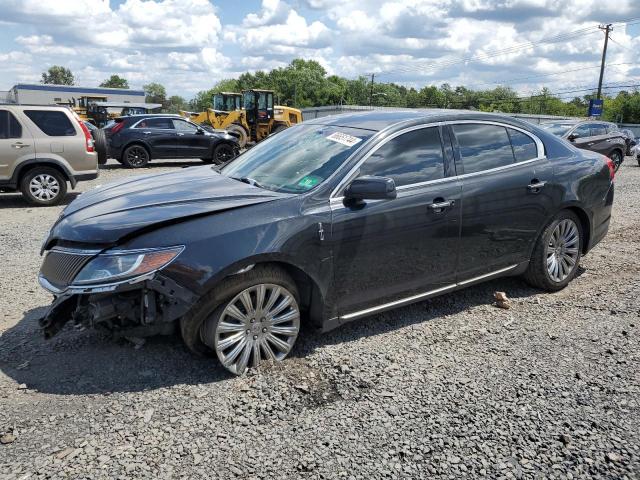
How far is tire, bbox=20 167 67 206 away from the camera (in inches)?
403

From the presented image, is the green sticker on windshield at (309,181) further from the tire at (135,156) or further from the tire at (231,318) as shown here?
the tire at (135,156)

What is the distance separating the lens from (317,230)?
366 cm

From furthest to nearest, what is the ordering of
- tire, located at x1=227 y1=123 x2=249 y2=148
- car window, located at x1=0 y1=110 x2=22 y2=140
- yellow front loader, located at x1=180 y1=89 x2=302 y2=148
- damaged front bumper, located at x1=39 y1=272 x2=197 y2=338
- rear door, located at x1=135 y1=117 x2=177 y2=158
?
yellow front loader, located at x1=180 y1=89 x2=302 y2=148
tire, located at x1=227 y1=123 x2=249 y2=148
rear door, located at x1=135 y1=117 x2=177 y2=158
car window, located at x1=0 y1=110 x2=22 y2=140
damaged front bumper, located at x1=39 y1=272 x2=197 y2=338

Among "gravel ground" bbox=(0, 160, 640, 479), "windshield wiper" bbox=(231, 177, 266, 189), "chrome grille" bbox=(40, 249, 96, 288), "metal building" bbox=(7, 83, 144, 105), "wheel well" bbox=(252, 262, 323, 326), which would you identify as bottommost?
"gravel ground" bbox=(0, 160, 640, 479)

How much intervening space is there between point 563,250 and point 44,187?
30.3 ft

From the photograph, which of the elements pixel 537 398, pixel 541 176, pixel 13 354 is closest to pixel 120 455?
pixel 13 354

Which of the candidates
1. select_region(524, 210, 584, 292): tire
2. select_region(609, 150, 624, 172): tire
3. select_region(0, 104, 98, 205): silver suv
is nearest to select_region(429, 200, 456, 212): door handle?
select_region(524, 210, 584, 292): tire

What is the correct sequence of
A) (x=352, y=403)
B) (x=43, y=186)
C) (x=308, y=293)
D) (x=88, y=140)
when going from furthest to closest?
(x=88, y=140), (x=43, y=186), (x=308, y=293), (x=352, y=403)

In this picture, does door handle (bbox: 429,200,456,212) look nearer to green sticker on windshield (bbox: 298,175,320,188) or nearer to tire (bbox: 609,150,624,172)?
green sticker on windshield (bbox: 298,175,320,188)

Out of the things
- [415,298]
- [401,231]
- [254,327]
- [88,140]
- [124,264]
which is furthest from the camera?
[88,140]

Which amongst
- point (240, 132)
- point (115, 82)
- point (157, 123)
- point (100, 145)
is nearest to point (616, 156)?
point (240, 132)

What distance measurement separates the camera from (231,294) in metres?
3.41

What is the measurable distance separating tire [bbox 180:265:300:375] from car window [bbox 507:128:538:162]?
99.6 inches

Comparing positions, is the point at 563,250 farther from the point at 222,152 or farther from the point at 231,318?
the point at 222,152
